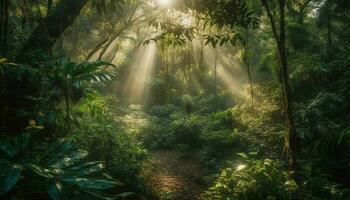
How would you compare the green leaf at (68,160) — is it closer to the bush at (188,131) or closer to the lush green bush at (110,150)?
the lush green bush at (110,150)

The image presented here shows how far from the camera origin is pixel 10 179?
120 inches

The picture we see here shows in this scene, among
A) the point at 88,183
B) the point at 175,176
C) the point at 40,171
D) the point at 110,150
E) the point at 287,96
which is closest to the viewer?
the point at 40,171

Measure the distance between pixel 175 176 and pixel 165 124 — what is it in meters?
6.21

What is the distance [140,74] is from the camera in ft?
74.8

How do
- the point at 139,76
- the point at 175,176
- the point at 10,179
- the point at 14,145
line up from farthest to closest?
the point at 139,76 < the point at 175,176 < the point at 14,145 < the point at 10,179

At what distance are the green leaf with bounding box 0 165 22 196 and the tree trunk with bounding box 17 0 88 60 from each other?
360 cm

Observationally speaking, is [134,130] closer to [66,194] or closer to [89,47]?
[89,47]

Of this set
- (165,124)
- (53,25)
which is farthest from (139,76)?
(53,25)

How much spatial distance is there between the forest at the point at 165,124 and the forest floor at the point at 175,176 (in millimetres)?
27

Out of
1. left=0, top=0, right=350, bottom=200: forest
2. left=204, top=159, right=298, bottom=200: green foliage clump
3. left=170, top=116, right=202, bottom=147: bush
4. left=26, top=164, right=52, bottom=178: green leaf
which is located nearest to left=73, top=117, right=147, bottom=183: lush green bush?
left=0, top=0, right=350, bottom=200: forest

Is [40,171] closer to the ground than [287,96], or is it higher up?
closer to the ground

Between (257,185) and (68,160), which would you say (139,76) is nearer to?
(257,185)

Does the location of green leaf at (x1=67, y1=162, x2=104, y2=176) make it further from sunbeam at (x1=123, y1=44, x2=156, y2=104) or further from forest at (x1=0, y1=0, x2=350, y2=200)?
sunbeam at (x1=123, y1=44, x2=156, y2=104)

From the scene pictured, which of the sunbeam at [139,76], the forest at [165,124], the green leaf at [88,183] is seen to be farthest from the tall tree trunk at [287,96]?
the sunbeam at [139,76]
